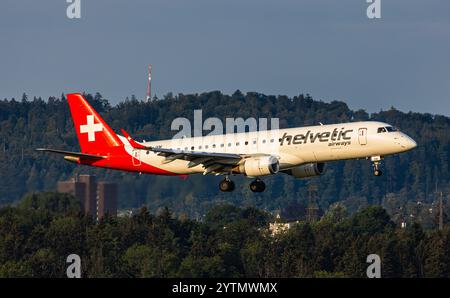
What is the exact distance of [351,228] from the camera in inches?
7131

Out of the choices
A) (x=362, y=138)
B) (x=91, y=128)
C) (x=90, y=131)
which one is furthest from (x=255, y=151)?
(x=91, y=128)

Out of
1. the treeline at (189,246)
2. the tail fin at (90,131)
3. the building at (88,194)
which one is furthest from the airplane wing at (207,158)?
the building at (88,194)

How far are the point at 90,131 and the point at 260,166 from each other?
1637 centimetres

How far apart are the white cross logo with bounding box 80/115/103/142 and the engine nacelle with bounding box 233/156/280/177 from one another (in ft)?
46.0

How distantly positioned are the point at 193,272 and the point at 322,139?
217 feet

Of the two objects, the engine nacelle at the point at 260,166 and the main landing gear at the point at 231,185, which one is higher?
the engine nacelle at the point at 260,166

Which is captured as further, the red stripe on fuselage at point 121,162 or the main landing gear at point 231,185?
the red stripe on fuselage at point 121,162

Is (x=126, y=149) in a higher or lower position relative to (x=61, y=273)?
higher

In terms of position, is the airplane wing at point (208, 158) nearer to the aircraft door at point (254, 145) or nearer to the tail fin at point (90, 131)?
the aircraft door at point (254, 145)

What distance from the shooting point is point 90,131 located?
87.1 meters

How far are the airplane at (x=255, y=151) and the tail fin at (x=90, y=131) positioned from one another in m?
0.07

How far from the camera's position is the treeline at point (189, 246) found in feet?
489
